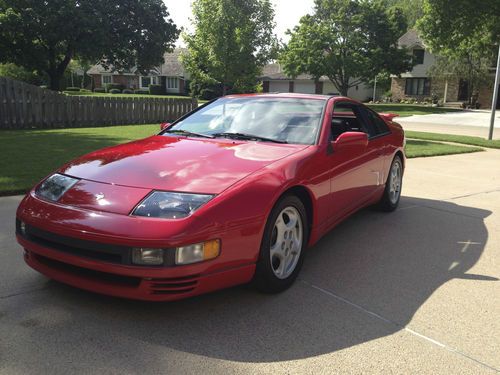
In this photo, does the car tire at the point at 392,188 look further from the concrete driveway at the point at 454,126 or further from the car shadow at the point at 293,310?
the concrete driveway at the point at 454,126

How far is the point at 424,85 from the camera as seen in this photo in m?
48.8

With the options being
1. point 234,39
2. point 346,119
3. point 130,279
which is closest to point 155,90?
point 234,39

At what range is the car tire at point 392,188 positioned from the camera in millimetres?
5926

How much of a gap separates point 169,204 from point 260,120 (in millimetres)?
1737

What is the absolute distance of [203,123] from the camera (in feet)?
15.2

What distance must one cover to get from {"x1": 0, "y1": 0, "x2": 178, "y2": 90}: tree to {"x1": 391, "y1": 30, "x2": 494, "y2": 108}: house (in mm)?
24276

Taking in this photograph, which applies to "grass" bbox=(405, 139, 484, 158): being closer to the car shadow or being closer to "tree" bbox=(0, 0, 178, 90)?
the car shadow

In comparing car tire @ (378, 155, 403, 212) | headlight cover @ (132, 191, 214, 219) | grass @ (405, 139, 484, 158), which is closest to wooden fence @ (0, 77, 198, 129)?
grass @ (405, 139, 484, 158)

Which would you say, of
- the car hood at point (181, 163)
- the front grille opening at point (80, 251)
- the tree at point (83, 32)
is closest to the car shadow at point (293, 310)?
the front grille opening at point (80, 251)

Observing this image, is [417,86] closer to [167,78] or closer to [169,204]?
[167,78]


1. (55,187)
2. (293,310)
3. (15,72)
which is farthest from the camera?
(15,72)

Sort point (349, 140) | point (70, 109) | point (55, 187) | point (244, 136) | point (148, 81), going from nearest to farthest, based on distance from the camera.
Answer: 1. point (55, 187)
2. point (244, 136)
3. point (349, 140)
4. point (70, 109)
5. point (148, 81)

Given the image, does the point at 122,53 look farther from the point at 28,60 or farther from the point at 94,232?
the point at 94,232

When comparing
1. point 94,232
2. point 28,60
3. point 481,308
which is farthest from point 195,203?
point 28,60
